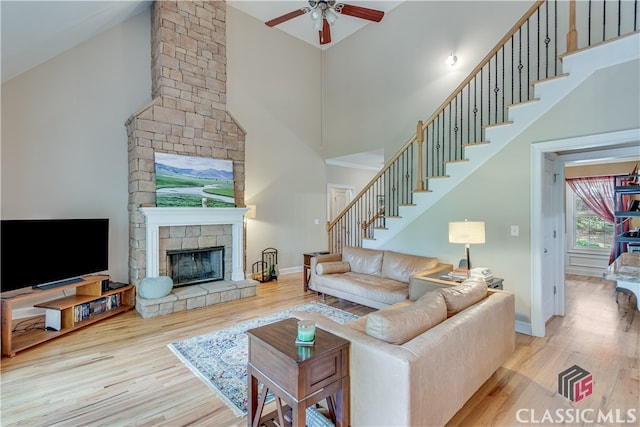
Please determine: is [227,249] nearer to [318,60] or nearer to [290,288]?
[290,288]

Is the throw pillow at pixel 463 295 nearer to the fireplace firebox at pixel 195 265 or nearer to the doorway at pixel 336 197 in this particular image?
the fireplace firebox at pixel 195 265

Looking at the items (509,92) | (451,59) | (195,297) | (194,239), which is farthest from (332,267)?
(451,59)

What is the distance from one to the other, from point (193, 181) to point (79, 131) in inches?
66.2

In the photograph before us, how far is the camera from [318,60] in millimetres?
7539

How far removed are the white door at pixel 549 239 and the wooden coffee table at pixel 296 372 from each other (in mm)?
3060

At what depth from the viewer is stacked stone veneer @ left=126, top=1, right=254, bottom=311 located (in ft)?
14.4

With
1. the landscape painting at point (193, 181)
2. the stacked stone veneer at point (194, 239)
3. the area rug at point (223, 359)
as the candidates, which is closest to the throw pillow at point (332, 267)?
the area rug at point (223, 359)

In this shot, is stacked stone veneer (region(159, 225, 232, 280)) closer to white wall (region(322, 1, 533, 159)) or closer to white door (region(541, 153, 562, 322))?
white wall (region(322, 1, 533, 159))

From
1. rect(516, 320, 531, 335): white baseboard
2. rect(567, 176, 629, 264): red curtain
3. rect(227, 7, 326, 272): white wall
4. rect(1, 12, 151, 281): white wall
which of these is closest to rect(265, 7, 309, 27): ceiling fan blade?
rect(227, 7, 326, 272): white wall

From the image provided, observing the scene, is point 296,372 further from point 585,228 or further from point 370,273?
point 585,228

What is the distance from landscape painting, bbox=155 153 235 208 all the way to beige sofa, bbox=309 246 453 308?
6.48 feet

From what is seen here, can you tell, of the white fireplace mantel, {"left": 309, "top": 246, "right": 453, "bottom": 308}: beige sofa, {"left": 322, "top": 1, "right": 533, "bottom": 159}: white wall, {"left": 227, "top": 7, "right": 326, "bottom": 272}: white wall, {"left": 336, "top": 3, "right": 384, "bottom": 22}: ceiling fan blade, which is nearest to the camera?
{"left": 309, "top": 246, "right": 453, "bottom": 308}: beige sofa

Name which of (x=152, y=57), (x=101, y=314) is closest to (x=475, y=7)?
(x=152, y=57)

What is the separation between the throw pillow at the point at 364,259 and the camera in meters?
4.62
